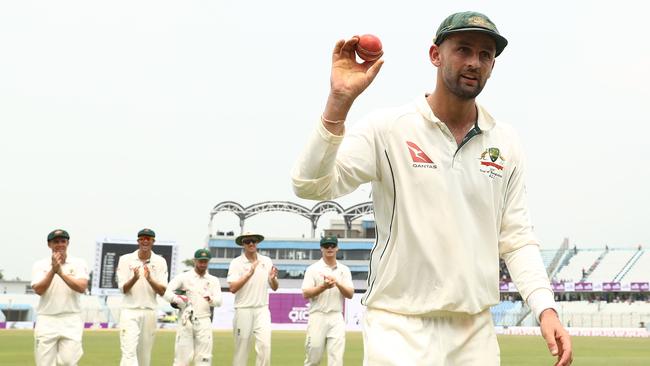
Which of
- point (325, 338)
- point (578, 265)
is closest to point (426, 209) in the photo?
point (325, 338)

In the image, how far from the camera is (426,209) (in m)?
2.95

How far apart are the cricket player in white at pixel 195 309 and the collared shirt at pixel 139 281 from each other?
10.3 inches

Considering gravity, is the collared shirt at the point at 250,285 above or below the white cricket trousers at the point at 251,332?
above

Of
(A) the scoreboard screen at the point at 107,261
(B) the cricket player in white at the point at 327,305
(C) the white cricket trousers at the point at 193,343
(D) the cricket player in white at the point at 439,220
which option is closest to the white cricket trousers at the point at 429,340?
(D) the cricket player in white at the point at 439,220

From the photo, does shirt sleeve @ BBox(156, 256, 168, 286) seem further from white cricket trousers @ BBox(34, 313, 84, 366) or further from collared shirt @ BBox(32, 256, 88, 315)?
white cricket trousers @ BBox(34, 313, 84, 366)

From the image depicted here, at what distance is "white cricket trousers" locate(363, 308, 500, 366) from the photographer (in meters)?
2.85

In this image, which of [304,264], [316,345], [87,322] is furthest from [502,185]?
[304,264]

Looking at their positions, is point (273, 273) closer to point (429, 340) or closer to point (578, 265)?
point (429, 340)

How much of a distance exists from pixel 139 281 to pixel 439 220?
31.5ft

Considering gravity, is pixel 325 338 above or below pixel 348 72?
below

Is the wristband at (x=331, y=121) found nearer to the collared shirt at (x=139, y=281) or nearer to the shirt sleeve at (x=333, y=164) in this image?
the shirt sleeve at (x=333, y=164)

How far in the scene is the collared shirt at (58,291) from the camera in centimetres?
1005

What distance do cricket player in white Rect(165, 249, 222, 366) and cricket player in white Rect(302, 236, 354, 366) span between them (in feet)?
4.96

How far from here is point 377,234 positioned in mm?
3104
